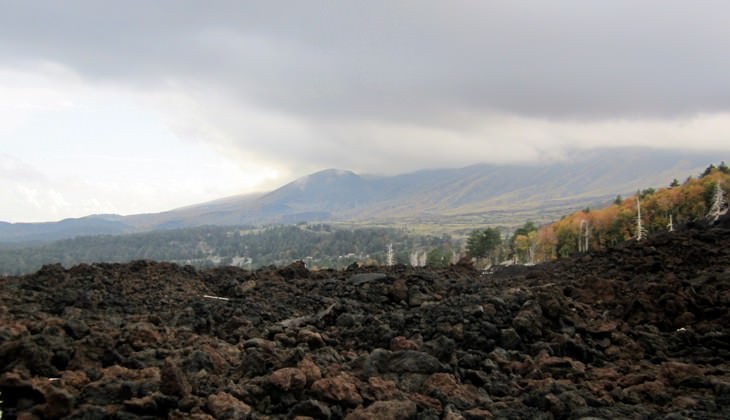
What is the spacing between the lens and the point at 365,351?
980 centimetres

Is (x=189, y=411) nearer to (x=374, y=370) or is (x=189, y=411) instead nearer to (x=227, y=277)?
(x=374, y=370)

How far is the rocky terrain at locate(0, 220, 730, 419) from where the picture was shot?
6.43 m

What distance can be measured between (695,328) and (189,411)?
9.59 meters

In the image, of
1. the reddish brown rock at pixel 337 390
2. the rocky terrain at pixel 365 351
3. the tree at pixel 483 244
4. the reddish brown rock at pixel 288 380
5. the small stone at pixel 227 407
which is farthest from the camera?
the tree at pixel 483 244

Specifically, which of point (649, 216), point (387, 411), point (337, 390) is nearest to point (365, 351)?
point (337, 390)

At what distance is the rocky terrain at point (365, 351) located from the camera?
6.43 meters

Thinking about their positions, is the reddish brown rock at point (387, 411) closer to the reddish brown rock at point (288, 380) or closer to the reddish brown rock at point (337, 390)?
the reddish brown rock at point (337, 390)

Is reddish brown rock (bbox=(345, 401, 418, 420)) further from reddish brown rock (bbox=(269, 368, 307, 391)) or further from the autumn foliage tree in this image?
the autumn foliage tree

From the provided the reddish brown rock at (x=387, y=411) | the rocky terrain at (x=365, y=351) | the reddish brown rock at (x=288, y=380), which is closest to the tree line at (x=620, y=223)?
the rocky terrain at (x=365, y=351)

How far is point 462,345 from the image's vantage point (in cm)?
977

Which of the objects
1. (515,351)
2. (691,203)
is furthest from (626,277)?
(691,203)

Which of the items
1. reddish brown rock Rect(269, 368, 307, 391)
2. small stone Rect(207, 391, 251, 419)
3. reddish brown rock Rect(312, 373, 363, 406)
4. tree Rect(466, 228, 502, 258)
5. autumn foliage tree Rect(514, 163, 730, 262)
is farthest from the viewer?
tree Rect(466, 228, 502, 258)

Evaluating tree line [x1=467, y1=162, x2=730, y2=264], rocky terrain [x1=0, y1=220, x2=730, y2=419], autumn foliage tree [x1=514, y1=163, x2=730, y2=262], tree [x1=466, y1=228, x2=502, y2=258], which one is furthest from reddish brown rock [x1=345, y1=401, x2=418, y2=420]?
tree [x1=466, y1=228, x2=502, y2=258]

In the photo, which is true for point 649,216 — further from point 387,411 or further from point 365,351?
point 387,411
